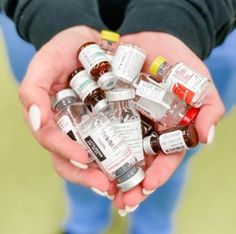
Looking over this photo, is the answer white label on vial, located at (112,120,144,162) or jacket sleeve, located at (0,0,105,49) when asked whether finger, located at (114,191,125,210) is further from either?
jacket sleeve, located at (0,0,105,49)

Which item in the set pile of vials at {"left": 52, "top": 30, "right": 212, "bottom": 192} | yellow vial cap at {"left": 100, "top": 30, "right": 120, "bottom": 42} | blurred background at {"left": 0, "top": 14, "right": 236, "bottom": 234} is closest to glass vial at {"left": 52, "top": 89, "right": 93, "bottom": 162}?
pile of vials at {"left": 52, "top": 30, "right": 212, "bottom": 192}

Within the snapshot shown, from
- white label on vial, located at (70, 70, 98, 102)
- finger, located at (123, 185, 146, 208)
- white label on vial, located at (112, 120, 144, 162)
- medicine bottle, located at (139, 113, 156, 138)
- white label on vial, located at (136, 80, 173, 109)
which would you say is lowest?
finger, located at (123, 185, 146, 208)

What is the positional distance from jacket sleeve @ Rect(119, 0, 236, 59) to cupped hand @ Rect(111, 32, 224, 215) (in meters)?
0.01

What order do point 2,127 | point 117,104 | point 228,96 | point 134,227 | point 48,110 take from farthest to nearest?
point 2,127 < point 134,227 < point 228,96 < point 117,104 < point 48,110

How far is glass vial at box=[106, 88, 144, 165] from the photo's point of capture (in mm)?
692

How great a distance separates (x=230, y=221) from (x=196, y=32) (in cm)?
60

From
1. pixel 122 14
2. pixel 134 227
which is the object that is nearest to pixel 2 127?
pixel 134 227

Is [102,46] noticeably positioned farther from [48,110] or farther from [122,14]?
[48,110]

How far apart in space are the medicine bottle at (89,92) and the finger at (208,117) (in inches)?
5.5

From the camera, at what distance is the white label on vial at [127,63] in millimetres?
722

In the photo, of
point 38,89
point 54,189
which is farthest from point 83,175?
point 54,189

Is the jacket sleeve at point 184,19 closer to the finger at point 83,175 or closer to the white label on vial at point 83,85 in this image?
the white label on vial at point 83,85

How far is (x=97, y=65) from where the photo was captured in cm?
72

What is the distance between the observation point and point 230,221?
1.19m
